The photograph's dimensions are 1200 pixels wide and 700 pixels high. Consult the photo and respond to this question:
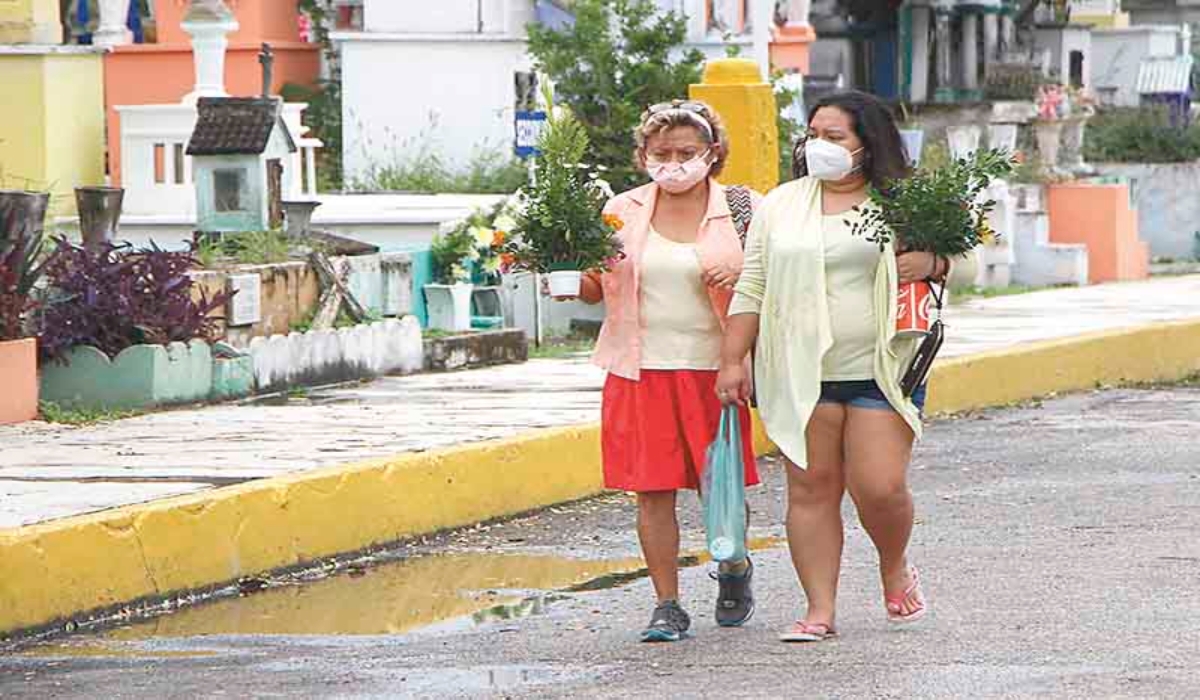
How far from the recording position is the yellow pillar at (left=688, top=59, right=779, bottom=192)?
13805 mm

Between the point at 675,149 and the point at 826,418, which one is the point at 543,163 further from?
the point at 826,418

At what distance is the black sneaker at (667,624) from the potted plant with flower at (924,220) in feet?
3.64

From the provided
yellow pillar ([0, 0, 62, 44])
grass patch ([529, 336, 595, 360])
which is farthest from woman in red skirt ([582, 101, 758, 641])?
yellow pillar ([0, 0, 62, 44])

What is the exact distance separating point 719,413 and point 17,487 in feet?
10.5

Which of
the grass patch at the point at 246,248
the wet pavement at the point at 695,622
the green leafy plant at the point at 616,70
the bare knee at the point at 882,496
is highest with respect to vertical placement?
the green leafy plant at the point at 616,70

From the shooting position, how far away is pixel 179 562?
930cm

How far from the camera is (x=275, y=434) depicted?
39.9 ft

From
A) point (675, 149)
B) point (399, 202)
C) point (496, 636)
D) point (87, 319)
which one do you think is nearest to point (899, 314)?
point (675, 149)

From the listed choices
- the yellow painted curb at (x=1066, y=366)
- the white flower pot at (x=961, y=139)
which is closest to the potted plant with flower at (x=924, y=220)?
the yellow painted curb at (x=1066, y=366)

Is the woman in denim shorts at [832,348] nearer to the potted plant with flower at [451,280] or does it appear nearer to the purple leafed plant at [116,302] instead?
the purple leafed plant at [116,302]

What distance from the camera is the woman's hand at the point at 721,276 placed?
8.34 meters

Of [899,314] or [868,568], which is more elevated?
[899,314]

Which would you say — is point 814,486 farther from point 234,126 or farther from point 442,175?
point 442,175

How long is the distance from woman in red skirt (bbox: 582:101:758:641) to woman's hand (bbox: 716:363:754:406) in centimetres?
12
